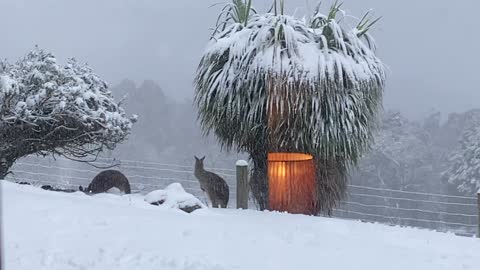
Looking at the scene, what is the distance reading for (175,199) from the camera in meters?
5.36

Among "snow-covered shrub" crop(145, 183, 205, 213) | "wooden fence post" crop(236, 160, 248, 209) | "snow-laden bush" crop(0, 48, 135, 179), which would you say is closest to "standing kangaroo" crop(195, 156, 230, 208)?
"wooden fence post" crop(236, 160, 248, 209)

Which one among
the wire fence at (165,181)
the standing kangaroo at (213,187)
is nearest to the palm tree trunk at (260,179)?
the wire fence at (165,181)

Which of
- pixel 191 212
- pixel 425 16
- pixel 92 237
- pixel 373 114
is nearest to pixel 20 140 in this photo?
pixel 191 212

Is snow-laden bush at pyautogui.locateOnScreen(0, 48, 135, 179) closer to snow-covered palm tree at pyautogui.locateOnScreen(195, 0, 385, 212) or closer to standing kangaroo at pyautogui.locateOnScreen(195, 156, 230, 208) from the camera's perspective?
standing kangaroo at pyautogui.locateOnScreen(195, 156, 230, 208)

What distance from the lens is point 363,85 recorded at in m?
6.78

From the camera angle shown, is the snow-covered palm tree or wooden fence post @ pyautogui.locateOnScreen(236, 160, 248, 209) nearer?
wooden fence post @ pyautogui.locateOnScreen(236, 160, 248, 209)

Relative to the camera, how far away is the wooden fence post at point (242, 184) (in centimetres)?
623

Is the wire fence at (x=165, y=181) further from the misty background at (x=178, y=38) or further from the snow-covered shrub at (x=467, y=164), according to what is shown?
the misty background at (x=178, y=38)

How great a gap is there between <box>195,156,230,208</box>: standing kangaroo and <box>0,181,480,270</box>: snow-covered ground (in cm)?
189

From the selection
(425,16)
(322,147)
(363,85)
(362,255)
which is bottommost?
(362,255)

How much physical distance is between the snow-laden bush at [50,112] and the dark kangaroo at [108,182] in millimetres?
400

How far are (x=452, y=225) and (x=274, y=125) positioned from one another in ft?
18.2

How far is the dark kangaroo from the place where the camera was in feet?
22.3

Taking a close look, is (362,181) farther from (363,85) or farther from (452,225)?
(363,85)
